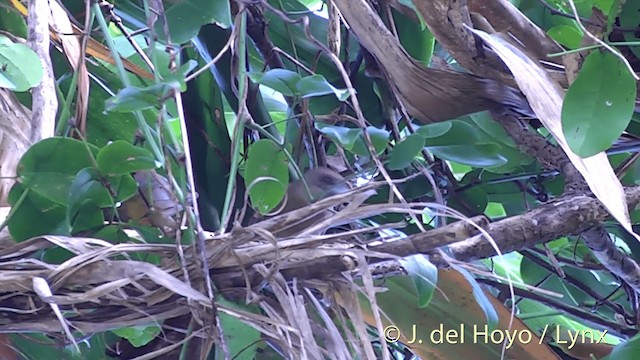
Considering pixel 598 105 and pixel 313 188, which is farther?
pixel 313 188

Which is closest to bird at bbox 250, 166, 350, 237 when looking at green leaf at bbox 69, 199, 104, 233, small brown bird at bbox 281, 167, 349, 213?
small brown bird at bbox 281, 167, 349, 213

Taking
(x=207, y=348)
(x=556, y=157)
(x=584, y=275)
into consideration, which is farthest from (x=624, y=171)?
(x=207, y=348)

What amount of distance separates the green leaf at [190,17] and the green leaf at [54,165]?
106 mm

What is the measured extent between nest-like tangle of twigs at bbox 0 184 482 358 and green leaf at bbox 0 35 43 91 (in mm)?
91

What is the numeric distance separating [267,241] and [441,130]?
0.46 feet

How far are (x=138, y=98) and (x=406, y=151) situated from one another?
167mm

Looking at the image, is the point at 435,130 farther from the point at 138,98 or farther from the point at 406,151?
the point at 138,98

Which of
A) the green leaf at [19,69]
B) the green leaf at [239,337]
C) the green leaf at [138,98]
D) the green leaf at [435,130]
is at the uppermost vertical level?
the green leaf at [19,69]

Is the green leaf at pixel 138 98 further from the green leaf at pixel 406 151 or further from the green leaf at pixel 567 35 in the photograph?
the green leaf at pixel 567 35

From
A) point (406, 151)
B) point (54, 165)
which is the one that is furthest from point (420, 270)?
point (54, 165)

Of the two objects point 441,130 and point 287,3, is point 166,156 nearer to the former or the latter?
point 441,130

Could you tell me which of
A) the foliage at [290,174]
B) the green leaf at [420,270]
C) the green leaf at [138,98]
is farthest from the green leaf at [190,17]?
the green leaf at [420,270]

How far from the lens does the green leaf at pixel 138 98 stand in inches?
14.6

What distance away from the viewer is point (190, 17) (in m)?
0.47
